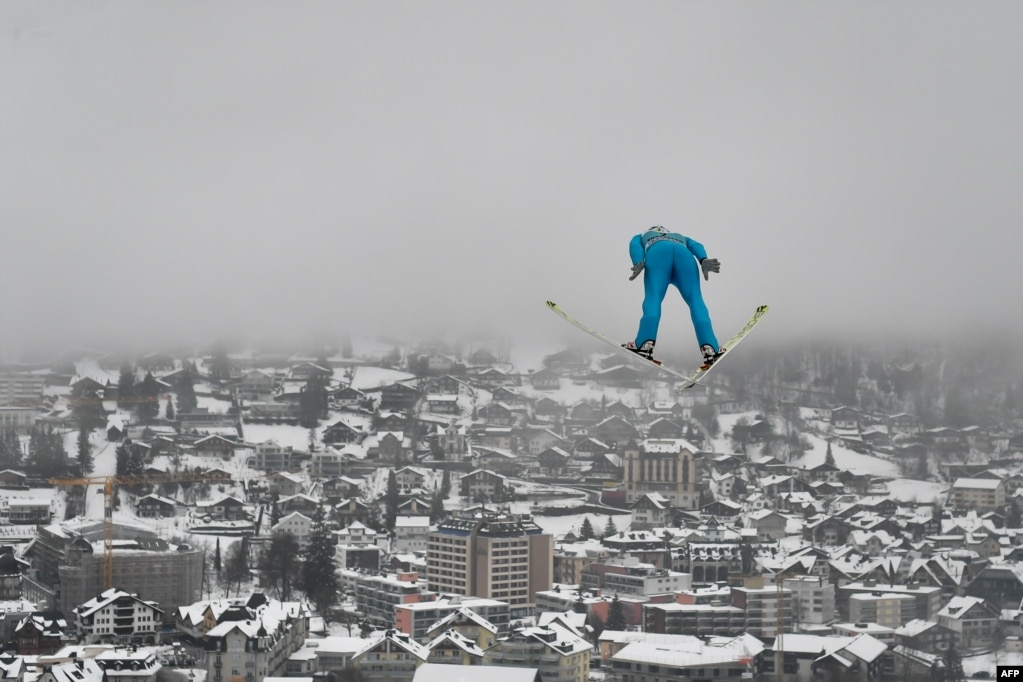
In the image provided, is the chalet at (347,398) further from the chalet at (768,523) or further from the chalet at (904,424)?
the chalet at (904,424)

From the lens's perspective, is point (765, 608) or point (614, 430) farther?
point (614, 430)

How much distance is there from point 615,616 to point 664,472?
706 inches

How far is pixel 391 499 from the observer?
5459 cm

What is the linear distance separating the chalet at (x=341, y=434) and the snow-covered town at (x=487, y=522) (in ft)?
0.40

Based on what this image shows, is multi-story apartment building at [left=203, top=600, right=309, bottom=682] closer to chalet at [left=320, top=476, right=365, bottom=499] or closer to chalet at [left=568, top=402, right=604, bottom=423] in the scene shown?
chalet at [left=320, top=476, right=365, bottom=499]

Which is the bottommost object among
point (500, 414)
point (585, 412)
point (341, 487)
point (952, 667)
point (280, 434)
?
point (952, 667)

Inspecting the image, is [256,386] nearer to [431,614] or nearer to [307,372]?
[307,372]

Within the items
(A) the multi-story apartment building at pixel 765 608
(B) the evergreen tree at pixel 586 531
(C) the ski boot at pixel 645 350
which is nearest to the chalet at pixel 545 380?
(B) the evergreen tree at pixel 586 531

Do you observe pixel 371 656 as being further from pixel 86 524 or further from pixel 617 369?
pixel 617 369

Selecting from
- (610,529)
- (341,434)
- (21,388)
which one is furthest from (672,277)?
(21,388)

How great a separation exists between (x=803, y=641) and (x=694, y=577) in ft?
30.2

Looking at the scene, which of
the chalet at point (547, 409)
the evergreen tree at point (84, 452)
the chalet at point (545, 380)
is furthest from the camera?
the chalet at point (545, 380)

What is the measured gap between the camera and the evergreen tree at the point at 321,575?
4250cm

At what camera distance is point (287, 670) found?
109 feet
